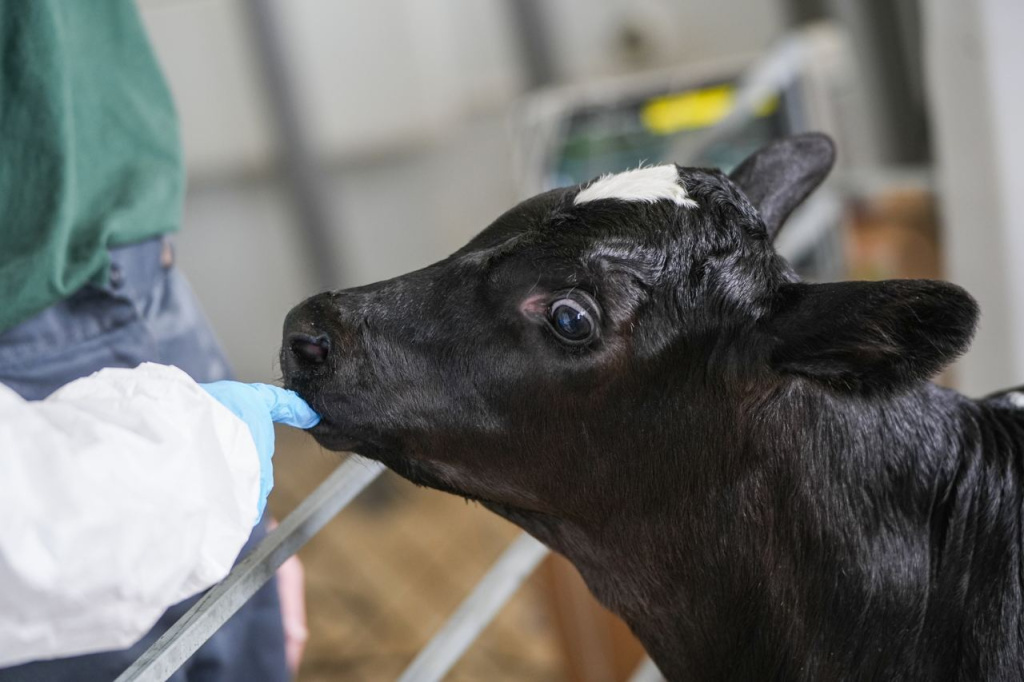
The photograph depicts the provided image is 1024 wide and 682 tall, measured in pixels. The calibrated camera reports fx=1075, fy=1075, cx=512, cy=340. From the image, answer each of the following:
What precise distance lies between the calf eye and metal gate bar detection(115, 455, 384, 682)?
27 centimetres

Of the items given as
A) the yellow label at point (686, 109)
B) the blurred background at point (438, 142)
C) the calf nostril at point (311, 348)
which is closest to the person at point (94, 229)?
the calf nostril at point (311, 348)

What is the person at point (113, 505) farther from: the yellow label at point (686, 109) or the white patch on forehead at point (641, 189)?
the yellow label at point (686, 109)

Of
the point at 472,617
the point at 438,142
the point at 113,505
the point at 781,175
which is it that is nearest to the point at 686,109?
the point at 438,142

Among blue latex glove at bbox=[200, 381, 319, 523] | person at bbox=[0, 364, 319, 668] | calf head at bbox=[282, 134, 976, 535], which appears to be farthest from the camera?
calf head at bbox=[282, 134, 976, 535]

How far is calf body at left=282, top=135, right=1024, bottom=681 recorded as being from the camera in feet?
3.37

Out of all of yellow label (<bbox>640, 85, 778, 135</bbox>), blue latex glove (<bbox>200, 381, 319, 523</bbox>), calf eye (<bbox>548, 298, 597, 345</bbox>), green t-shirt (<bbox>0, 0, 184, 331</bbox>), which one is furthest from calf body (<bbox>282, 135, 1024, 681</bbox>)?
yellow label (<bbox>640, 85, 778, 135</bbox>)

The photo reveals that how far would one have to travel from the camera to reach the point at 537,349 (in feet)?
3.38

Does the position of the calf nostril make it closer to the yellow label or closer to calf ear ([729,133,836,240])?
calf ear ([729,133,836,240])

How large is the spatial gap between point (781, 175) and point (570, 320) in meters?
0.43

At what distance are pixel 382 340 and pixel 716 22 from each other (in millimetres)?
3896

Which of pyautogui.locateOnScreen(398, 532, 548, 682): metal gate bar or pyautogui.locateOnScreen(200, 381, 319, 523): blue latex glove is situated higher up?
pyautogui.locateOnScreen(200, 381, 319, 523): blue latex glove

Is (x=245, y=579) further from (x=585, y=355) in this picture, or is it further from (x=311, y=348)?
(x=585, y=355)

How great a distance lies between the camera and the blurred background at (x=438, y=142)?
3.48 metres

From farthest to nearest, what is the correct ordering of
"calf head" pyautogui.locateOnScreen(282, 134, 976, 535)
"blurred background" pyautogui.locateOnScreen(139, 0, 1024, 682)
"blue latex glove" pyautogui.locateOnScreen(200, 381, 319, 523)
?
"blurred background" pyautogui.locateOnScreen(139, 0, 1024, 682) < "calf head" pyautogui.locateOnScreen(282, 134, 976, 535) < "blue latex glove" pyautogui.locateOnScreen(200, 381, 319, 523)
